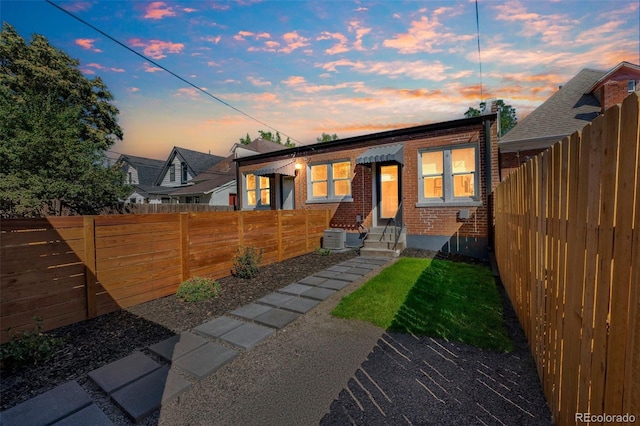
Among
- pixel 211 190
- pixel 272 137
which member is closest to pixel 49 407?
pixel 211 190

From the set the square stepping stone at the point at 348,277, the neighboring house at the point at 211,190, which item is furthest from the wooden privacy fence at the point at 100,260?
the neighboring house at the point at 211,190

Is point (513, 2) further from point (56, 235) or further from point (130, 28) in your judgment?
point (56, 235)

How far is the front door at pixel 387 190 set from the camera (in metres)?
11.0

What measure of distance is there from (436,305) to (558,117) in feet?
42.3

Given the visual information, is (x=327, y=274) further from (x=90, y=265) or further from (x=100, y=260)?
(x=90, y=265)

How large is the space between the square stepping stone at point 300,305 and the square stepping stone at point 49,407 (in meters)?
2.84

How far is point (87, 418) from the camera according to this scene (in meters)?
2.39

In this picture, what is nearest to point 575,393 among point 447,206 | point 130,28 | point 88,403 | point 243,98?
point 88,403

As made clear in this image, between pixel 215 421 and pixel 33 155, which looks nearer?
pixel 215 421

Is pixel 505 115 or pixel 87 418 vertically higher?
pixel 505 115

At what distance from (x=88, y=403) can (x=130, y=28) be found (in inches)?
351

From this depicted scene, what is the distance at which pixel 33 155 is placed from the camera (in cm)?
973

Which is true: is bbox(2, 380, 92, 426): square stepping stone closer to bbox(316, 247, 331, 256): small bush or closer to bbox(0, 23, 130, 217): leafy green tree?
bbox(316, 247, 331, 256): small bush

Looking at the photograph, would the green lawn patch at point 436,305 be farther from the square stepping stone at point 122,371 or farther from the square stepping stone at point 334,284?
the square stepping stone at point 122,371
